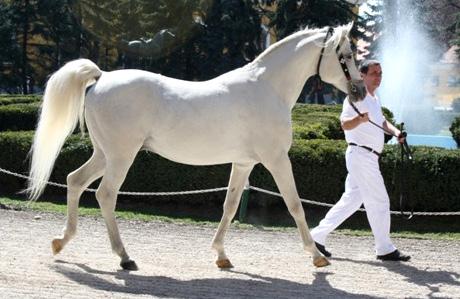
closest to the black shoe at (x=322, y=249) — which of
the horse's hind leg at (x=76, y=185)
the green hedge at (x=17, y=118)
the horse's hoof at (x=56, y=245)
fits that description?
the horse's hind leg at (x=76, y=185)

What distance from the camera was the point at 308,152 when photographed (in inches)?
396

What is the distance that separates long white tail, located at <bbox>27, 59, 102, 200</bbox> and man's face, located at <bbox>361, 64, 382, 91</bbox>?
2.60 metres

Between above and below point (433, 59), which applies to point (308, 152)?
below

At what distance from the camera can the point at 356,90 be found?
21.7ft

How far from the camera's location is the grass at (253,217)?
30.4 feet

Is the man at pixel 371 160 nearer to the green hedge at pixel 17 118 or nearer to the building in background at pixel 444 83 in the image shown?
the green hedge at pixel 17 118

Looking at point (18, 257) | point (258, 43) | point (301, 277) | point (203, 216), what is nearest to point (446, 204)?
point (203, 216)

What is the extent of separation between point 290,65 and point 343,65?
477 millimetres

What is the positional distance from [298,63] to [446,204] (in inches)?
155

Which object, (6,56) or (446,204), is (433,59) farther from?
(446,204)

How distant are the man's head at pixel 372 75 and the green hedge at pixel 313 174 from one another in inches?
79.7

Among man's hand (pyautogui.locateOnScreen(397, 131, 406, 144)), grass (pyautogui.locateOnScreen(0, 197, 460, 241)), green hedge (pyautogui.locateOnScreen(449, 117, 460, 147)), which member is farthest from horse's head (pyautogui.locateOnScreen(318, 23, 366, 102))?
green hedge (pyautogui.locateOnScreen(449, 117, 460, 147))

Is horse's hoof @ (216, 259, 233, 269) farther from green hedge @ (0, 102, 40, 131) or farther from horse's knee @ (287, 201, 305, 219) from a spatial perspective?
green hedge @ (0, 102, 40, 131)

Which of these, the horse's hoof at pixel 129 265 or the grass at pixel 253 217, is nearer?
the horse's hoof at pixel 129 265
